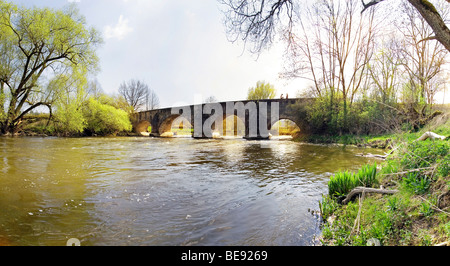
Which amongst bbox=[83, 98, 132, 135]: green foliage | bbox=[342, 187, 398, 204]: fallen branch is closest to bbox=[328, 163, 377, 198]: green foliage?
bbox=[342, 187, 398, 204]: fallen branch

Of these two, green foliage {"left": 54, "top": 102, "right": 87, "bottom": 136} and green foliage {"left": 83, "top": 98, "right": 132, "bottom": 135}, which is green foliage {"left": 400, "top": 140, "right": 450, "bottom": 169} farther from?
green foliage {"left": 83, "top": 98, "right": 132, "bottom": 135}

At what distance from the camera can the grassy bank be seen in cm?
264

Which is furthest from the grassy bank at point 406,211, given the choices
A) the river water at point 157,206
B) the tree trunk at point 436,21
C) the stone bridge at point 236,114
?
the stone bridge at point 236,114

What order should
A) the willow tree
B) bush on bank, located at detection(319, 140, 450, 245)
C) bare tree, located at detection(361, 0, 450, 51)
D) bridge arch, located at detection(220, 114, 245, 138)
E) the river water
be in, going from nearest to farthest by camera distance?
bush on bank, located at detection(319, 140, 450, 245)
the river water
bare tree, located at detection(361, 0, 450, 51)
the willow tree
bridge arch, located at detection(220, 114, 245, 138)

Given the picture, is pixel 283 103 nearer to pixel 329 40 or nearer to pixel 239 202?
pixel 329 40

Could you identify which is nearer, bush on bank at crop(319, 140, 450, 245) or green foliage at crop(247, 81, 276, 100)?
bush on bank at crop(319, 140, 450, 245)

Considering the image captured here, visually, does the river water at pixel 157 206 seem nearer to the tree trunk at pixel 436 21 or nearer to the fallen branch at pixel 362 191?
the fallen branch at pixel 362 191

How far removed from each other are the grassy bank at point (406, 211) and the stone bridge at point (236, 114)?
1906 cm

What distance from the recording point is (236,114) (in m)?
29.7

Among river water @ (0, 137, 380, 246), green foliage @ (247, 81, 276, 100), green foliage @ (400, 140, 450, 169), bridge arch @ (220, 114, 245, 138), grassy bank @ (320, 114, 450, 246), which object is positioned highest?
green foliage @ (247, 81, 276, 100)

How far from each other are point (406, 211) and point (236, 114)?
2691 cm

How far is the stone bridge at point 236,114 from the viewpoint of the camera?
24.9 m

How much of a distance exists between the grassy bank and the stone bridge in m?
19.1
